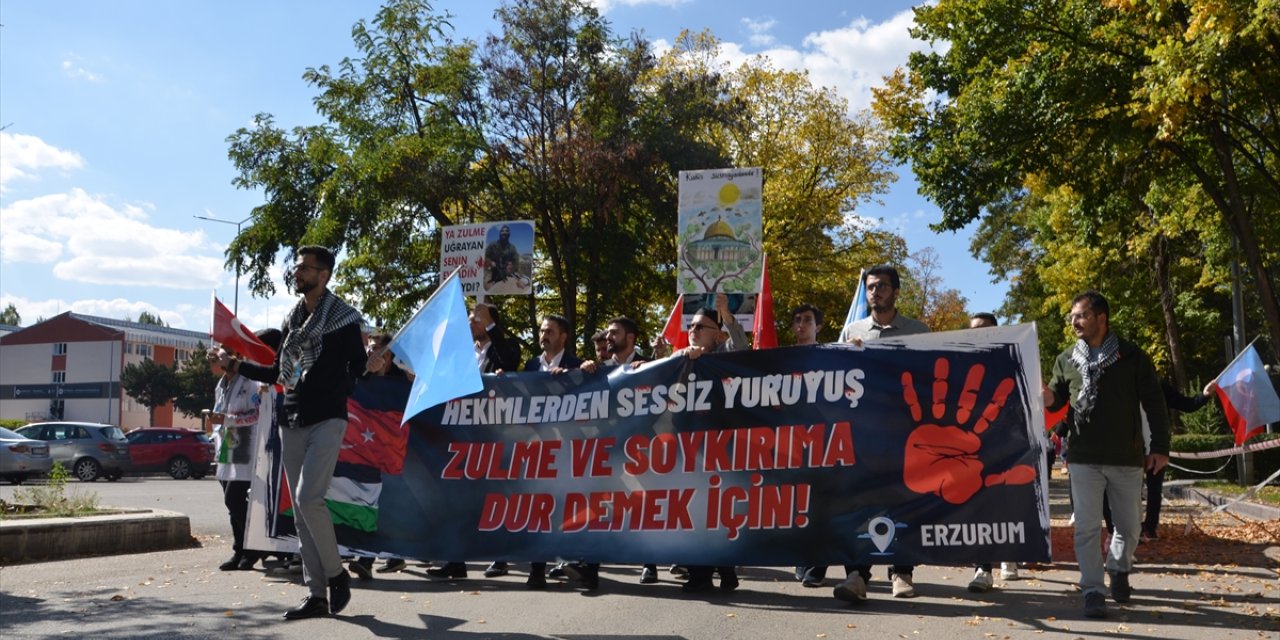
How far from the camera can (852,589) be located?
7344 mm

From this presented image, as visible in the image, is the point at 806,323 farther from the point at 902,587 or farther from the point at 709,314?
the point at 902,587

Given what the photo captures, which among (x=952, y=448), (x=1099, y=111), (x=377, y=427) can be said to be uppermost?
(x=1099, y=111)

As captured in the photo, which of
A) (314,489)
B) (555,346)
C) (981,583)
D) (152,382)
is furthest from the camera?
(152,382)

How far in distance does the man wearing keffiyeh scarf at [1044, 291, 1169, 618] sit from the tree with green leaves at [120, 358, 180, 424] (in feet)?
256

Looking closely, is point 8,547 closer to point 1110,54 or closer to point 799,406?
point 799,406

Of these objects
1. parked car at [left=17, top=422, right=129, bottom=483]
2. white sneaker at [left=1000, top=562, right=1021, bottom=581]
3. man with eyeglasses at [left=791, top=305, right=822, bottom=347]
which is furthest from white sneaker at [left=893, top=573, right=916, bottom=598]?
parked car at [left=17, top=422, right=129, bottom=483]

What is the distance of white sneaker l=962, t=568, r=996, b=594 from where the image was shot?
8.00 meters

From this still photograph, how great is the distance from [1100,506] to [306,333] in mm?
4961

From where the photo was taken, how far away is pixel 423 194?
24.7 m

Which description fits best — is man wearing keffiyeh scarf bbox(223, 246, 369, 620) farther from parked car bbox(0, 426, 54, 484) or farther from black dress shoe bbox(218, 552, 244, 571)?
parked car bbox(0, 426, 54, 484)

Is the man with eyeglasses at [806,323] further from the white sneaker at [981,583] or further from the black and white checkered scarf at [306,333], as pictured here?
A: the black and white checkered scarf at [306,333]

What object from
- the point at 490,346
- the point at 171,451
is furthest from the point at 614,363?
the point at 171,451

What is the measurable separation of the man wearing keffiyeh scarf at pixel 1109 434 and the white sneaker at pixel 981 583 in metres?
0.86

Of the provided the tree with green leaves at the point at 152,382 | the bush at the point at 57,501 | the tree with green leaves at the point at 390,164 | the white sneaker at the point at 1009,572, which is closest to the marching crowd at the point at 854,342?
the white sneaker at the point at 1009,572
